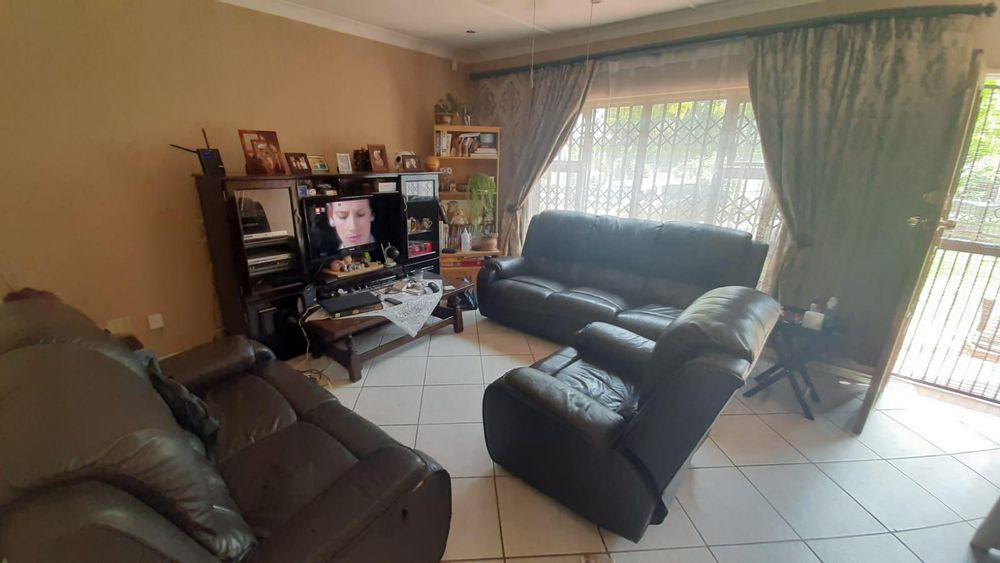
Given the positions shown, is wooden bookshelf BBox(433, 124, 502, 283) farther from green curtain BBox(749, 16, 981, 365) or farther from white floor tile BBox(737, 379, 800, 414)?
white floor tile BBox(737, 379, 800, 414)

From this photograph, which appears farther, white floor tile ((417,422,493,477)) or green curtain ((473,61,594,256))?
green curtain ((473,61,594,256))

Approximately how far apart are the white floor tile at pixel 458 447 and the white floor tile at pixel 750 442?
4.18 ft

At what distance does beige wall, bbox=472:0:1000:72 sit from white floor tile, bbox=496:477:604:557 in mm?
3283

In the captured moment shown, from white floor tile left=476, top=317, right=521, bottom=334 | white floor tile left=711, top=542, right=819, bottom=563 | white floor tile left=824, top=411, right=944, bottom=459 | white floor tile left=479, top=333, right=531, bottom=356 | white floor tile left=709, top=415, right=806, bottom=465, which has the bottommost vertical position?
white floor tile left=711, top=542, right=819, bottom=563

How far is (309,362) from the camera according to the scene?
2799 mm

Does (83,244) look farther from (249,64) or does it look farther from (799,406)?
(799,406)

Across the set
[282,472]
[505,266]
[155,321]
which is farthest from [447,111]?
[282,472]

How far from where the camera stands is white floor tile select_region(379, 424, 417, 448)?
6.67 feet

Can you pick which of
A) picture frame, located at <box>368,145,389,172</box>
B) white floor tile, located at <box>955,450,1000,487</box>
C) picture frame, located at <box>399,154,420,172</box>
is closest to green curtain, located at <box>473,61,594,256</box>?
picture frame, located at <box>399,154,420,172</box>

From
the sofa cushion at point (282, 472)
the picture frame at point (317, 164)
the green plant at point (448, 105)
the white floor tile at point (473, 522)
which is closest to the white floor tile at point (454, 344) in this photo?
the white floor tile at point (473, 522)

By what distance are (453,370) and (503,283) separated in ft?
3.08

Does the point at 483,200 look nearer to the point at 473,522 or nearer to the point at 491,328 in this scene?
the point at 491,328

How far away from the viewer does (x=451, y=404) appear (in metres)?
2.35

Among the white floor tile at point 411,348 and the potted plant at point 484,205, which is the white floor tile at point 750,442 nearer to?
the white floor tile at point 411,348
